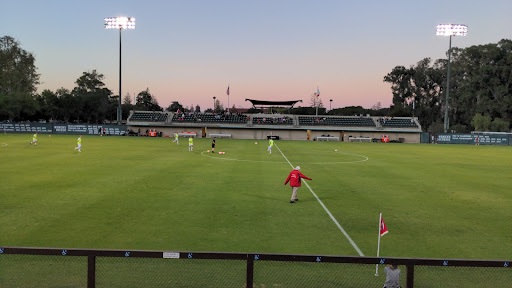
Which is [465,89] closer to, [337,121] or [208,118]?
[337,121]

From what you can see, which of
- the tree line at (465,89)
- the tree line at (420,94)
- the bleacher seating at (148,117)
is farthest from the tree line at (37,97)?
the tree line at (465,89)

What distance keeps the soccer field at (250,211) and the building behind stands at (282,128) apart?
158ft

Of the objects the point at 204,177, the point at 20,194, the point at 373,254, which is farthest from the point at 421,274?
the point at 20,194

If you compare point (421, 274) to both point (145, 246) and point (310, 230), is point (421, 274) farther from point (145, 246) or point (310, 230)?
point (145, 246)

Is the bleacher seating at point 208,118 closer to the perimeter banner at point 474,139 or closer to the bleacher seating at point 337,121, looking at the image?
the bleacher seating at point 337,121

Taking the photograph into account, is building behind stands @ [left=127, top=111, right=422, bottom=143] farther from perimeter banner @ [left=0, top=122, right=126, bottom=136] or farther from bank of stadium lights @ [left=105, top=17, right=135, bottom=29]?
bank of stadium lights @ [left=105, top=17, right=135, bottom=29]

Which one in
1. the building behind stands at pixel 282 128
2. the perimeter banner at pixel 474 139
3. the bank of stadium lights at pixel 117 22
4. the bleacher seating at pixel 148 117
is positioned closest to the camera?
the bank of stadium lights at pixel 117 22

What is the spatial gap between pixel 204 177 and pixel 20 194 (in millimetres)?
9577

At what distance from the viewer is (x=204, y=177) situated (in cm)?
2219

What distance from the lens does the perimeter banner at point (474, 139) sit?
6931 centimetres

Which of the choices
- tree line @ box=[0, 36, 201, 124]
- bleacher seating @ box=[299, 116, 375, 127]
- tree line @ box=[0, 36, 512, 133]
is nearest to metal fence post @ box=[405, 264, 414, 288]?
bleacher seating @ box=[299, 116, 375, 127]

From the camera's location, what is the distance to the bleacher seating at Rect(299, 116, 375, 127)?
251 feet

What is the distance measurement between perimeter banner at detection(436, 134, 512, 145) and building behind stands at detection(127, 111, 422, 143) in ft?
15.8

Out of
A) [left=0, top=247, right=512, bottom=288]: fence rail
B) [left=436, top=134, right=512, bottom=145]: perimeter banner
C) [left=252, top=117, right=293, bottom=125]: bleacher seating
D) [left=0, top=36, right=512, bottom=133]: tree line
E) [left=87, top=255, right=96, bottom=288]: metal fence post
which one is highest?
[left=0, top=36, right=512, bottom=133]: tree line
